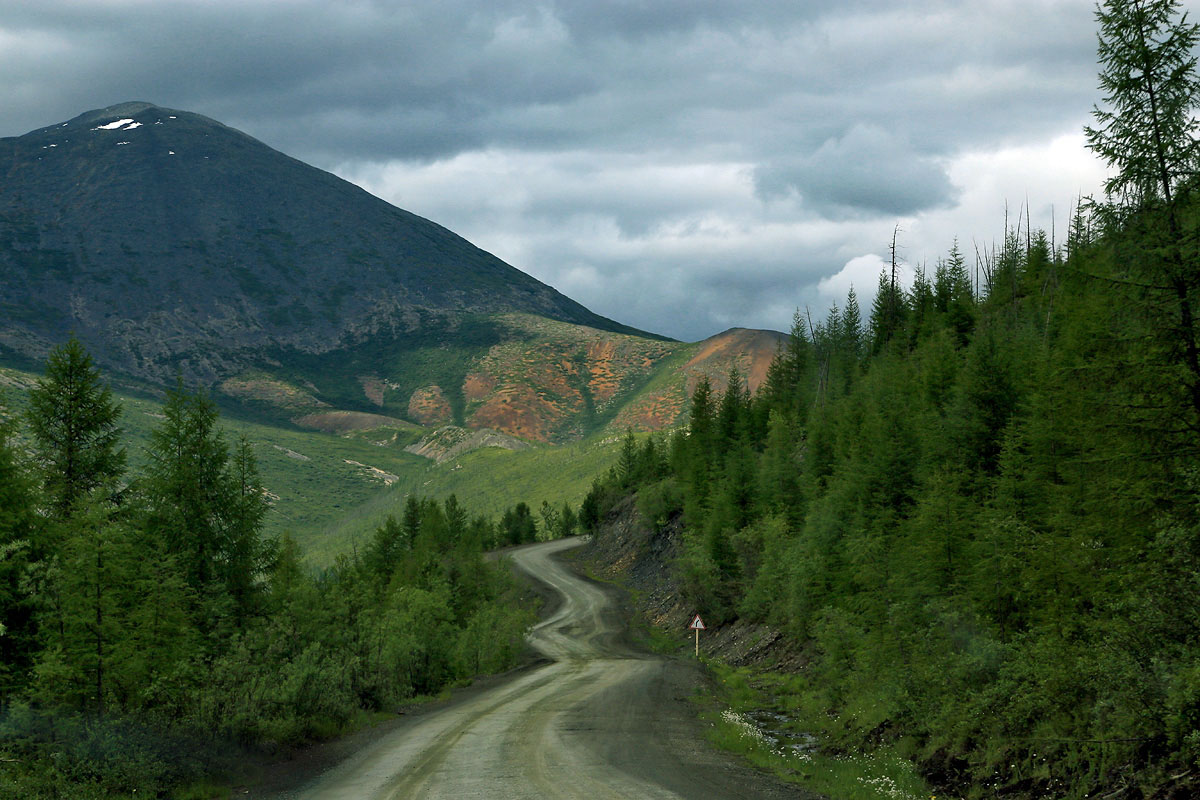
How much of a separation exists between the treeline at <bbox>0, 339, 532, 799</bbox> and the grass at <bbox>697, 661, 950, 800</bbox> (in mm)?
9843

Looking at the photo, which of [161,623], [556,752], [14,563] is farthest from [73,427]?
[556,752]

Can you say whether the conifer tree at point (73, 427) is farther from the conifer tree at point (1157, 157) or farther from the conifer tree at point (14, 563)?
the conifer tree at point (1157, 157)

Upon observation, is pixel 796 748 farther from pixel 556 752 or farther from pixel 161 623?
pixel 161 623

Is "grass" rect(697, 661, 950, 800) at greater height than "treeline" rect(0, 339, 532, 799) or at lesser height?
lesser

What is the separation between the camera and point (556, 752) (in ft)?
57.7

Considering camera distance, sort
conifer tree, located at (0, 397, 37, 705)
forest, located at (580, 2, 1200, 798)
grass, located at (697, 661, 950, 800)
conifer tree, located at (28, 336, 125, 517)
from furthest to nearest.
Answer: conifer tree, located at (28, 336, 125, 517), conifer tree, located at (0, 397, 37, 705), grass, located at (697, 661, 950, 800), forest, located at (580, 2, 1200, 798)

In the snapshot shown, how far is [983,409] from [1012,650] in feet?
45.9

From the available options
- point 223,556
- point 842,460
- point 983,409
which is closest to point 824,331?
point 842,460

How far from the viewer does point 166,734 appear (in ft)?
49.8

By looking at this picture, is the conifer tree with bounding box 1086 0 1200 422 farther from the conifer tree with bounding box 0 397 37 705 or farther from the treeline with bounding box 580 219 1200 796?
the conifer tree with bounding box 0 397 37 705

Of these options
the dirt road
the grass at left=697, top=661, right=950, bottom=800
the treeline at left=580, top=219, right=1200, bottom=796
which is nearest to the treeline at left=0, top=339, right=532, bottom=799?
the dirt road

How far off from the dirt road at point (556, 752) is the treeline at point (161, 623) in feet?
7.95

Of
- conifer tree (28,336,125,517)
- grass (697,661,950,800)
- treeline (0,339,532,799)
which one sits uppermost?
conifer tree (28,336,125,517)

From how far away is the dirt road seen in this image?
14.2 meters
